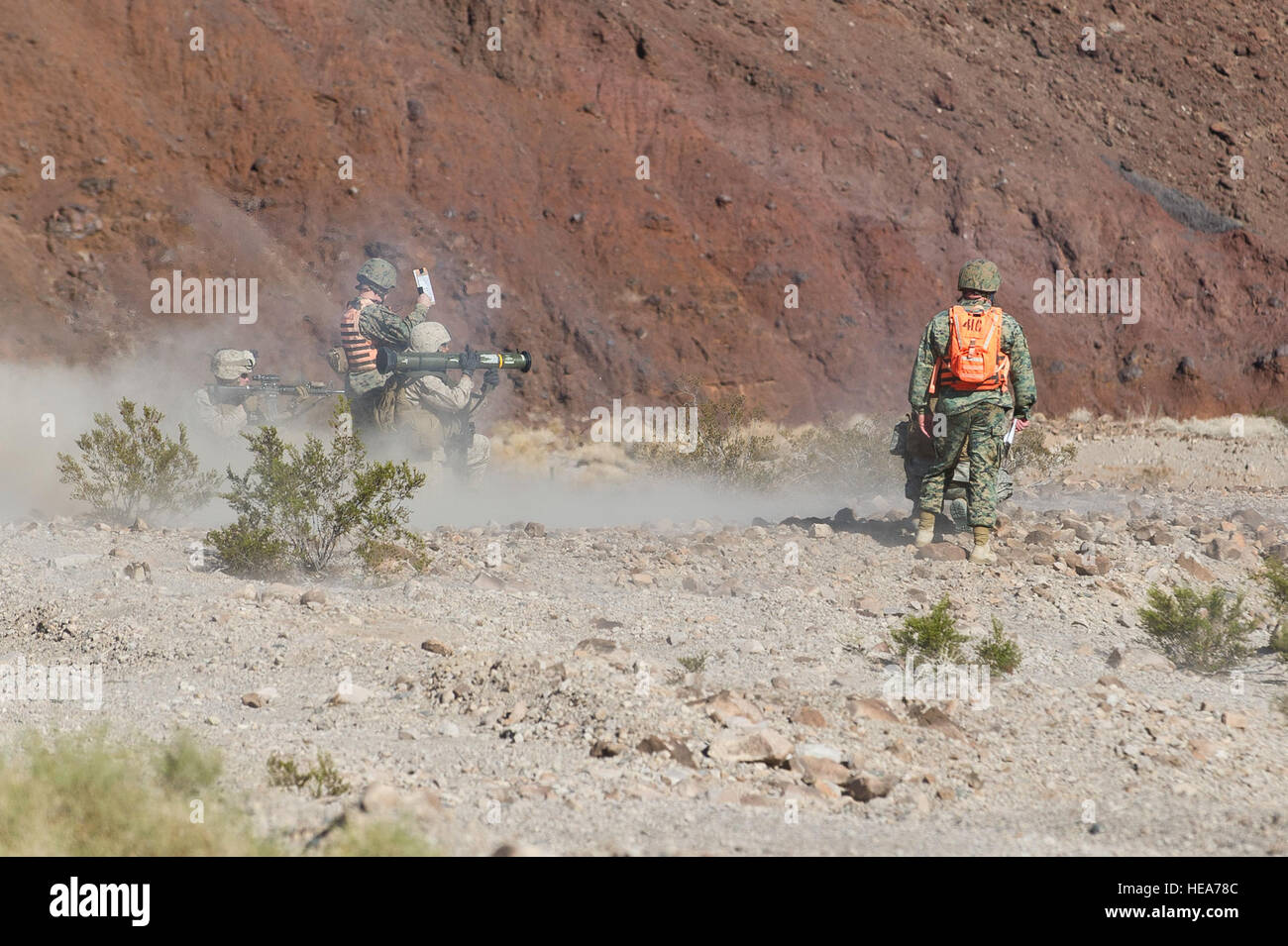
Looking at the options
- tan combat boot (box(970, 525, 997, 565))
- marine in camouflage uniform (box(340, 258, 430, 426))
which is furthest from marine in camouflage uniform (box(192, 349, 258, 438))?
tan combat boot (box(970, 525, 997, 565))

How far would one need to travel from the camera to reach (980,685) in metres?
6.38

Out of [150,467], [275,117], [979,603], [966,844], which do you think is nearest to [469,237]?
[275,117]

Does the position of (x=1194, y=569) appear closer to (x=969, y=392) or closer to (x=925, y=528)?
(x=925, y=528)

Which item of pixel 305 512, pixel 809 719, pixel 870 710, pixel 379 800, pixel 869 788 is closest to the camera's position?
pixel 379 800

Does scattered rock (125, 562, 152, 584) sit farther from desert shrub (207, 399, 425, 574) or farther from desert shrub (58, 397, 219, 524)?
desert shrub (58, 397, 219, 524)

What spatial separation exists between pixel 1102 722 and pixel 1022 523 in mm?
5106

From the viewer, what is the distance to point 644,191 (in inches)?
916

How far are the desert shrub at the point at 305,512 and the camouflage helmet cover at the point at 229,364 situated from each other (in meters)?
3.51

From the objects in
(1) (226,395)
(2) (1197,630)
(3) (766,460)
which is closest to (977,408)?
(2) (1197,630)

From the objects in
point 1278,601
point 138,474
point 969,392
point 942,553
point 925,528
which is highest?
point 969,392

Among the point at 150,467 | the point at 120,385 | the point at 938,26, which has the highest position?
the point at 938,26

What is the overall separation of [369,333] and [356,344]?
0.15 m

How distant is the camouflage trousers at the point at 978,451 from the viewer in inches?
370

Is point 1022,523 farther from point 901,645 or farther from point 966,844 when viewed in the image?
point 966,844
